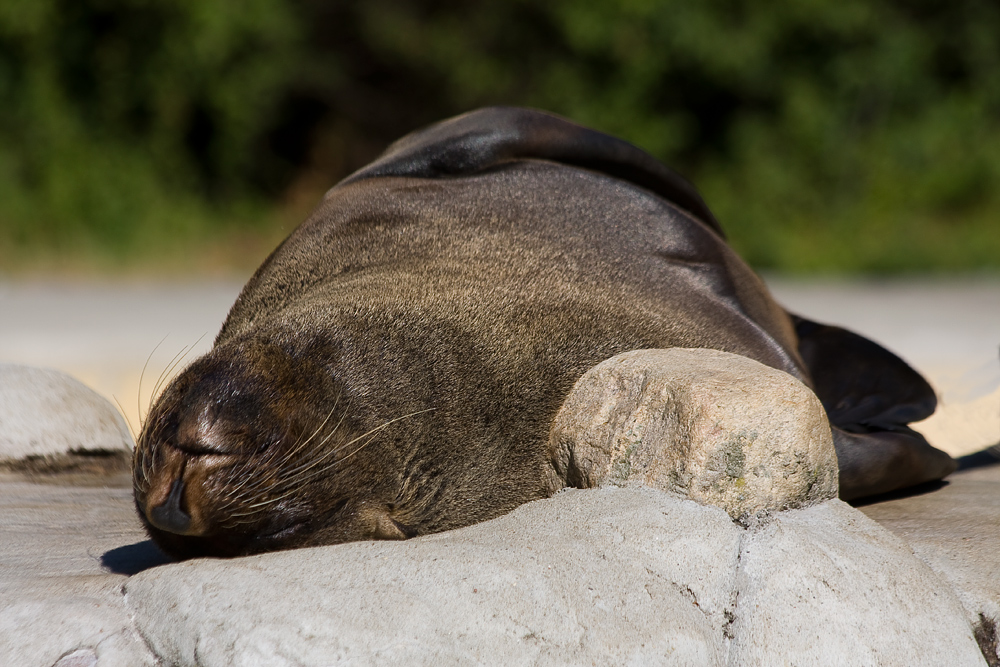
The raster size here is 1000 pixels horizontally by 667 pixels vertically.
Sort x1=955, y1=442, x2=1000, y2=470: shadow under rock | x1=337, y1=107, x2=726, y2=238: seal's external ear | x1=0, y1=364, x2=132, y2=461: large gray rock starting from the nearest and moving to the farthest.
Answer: x1=0, y1=364, x2=132, y2=461: large gray rock, x1=337, y1=107, x2=726, y2=238: seal's external ear, x1=955, y1=442, x2=1000, y2=470: shadow under rock

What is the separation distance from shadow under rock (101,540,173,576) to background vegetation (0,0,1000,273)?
1137cm

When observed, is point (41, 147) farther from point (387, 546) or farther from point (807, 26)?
point (387, 546)

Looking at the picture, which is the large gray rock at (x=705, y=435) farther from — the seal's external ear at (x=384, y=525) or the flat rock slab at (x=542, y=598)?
the seal's external ear at (x=384, y=525)

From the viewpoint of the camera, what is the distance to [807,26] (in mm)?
16625

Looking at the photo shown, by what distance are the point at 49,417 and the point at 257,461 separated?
1866 millimetres

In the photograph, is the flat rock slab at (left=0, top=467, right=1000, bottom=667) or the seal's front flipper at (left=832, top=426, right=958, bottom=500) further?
the seal's front flipper at (left=832, top=426, right=958, bottom=500)

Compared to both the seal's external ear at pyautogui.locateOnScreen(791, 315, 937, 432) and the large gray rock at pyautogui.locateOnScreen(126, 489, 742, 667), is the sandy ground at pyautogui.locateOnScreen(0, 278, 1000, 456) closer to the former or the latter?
the seal's external ear at pyautogui.locateOnScreen(791, 315, 937, 432)

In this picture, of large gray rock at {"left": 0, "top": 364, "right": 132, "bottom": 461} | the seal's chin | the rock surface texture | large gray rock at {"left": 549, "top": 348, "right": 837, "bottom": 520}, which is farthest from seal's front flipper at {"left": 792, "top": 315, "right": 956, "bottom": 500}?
large gray rock at {"left": 0, "top": 364, "right": 132, "bottom": 461}

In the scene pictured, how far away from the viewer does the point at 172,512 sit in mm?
2363

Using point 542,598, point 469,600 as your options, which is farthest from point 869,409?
point 469,600

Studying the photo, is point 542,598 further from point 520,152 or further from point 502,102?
point 502,102

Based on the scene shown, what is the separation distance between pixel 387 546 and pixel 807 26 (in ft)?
51.0

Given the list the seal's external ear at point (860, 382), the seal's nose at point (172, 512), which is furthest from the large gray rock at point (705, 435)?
the seal's external ear at point (860, 382)

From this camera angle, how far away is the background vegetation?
15125mm
